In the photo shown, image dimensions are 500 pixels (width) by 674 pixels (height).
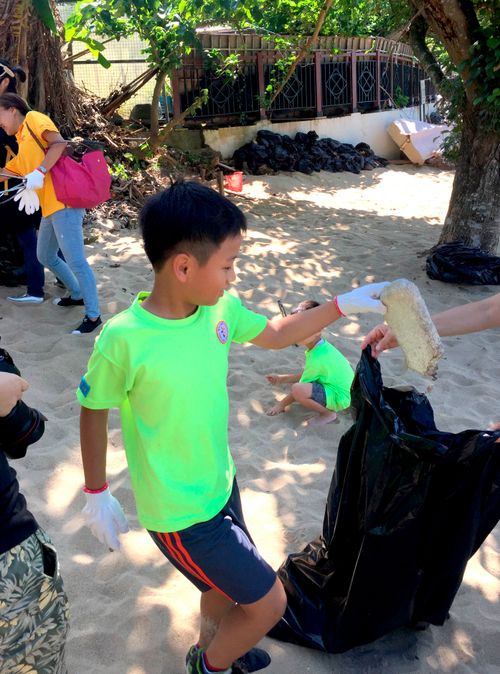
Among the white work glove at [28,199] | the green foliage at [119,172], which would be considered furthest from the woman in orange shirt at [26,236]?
the green foliage at [119,172]

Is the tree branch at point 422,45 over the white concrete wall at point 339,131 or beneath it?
over

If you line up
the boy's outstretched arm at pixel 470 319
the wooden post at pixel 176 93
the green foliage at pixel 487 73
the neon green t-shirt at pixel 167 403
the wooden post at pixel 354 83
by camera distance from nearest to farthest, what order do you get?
the neon green t-shirt at pixel 167 403 < the boy's outstretched arm at pixel 470 319 < the green foliage at pixel 487 73 < the wooden post at pixel 176 93 < the wooden post at pixel 354 83

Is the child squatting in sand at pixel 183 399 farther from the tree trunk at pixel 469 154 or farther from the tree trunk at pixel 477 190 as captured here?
the tree trunk at pixel 477 190

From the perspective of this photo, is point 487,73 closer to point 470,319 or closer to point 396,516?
point 470,319

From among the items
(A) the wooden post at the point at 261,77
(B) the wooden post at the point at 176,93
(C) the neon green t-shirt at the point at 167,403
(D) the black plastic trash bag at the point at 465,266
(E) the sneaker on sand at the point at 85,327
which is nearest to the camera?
(C) the neon green t-shirt at the point at 167,403

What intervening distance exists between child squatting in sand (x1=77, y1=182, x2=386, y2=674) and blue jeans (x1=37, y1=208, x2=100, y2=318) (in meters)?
2.99

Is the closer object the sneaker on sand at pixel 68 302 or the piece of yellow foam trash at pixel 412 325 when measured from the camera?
the piece of yellow foam trash at pixel 412 325

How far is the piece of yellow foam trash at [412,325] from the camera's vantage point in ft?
5.81

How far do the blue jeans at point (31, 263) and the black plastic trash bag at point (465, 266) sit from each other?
357 centimetres

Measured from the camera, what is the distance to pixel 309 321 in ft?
6.19

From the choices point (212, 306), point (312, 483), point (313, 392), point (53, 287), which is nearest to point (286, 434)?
point (313, 392)

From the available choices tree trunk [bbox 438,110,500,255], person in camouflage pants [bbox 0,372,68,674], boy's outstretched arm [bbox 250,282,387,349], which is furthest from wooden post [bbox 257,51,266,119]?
person in camouflage pants [bbox 0,372,68,674]

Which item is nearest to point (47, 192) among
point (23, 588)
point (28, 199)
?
point (28, 199)

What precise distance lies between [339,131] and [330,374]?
1204 centimetres
